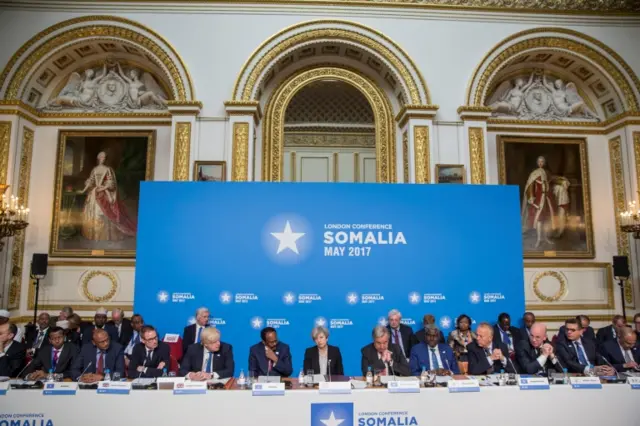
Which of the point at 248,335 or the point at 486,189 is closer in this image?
the point at 248,335

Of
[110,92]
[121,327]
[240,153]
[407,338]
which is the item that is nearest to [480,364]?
[407,338]

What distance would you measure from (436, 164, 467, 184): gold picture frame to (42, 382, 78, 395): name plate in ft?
23.9

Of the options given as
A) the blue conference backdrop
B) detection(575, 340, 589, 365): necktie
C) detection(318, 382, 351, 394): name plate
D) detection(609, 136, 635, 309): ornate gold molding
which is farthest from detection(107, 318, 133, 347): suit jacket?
detection(609, 136, 635, 309): ornate gold molding

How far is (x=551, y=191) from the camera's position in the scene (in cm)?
1020

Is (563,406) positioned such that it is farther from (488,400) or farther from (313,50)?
(313,50)

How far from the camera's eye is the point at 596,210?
33.2 feet

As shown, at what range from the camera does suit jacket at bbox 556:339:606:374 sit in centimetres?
514

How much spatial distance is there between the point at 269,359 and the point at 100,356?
1922mm

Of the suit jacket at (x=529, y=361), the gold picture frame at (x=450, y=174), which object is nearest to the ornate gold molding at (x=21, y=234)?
the gold picture frame at (x=450, y=174)

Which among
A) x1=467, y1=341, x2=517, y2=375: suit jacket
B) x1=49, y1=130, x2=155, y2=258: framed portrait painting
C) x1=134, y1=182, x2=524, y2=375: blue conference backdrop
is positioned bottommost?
x1=467, y1=341, x2=517, y2=375: suit jacket

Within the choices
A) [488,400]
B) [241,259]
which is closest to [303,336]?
[241,259]

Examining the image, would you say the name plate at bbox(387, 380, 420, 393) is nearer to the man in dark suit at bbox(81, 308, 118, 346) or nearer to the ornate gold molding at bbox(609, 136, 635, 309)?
the man in dark suit at bbox(81, 308, 118, 346)

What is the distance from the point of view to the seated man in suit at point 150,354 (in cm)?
516

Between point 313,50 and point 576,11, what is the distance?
5792 millimetres
